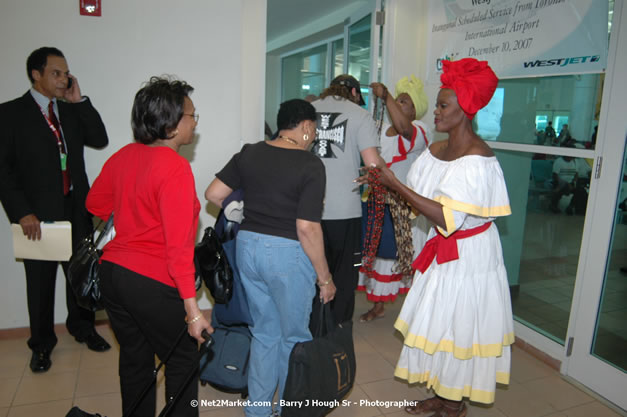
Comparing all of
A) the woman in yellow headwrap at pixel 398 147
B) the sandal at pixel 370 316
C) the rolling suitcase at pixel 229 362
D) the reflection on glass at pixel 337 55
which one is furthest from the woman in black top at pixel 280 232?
the reflection on glass at pixel 337 55

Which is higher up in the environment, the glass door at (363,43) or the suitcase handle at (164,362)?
the glass door at (363,43)

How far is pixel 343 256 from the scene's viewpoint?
8.75 feet

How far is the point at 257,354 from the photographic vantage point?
→ 2.09 metres

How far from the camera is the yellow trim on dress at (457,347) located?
1984 millimetres

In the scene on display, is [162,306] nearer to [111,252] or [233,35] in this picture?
[111,252]

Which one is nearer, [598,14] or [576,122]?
[598,14]

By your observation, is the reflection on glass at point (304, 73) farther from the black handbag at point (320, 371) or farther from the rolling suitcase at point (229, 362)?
the black handbag at point (320, 371)

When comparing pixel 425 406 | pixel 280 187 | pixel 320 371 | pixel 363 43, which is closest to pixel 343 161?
pixel 280 187

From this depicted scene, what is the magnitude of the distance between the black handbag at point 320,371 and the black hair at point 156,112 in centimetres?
101

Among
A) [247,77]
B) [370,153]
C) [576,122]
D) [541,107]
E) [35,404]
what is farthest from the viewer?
[247,77]

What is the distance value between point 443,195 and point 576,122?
141 centimetres

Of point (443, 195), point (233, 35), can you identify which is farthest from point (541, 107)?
point (233, 35)

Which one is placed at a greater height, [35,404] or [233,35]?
[233,35]

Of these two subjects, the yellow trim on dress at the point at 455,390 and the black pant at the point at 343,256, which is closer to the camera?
the yellow trim on dress at the point at 455,390
